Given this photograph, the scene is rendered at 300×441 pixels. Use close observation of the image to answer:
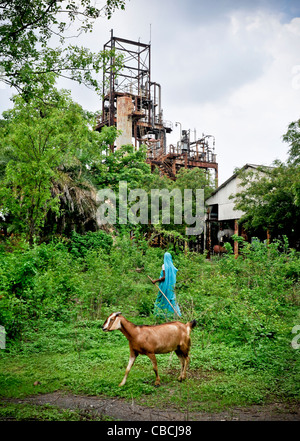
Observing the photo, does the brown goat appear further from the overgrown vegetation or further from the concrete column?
the concrete column

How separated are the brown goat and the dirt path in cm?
39

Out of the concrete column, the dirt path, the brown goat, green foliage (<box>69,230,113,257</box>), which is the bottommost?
the dirt path

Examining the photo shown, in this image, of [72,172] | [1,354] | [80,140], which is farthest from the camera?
[72,172]

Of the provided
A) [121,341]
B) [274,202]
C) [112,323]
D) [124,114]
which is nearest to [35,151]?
[121,341]

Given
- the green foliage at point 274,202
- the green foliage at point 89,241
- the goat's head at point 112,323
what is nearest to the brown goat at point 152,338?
the goat's head at point 112,323

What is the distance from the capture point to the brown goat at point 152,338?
13.4ft

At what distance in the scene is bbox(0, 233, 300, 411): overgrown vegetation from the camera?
4.35 meters

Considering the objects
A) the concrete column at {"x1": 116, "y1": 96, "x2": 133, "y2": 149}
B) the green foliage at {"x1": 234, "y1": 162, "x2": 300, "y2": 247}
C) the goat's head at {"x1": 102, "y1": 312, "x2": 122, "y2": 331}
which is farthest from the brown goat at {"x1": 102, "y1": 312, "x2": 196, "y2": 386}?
the concrete column at {"x1": 116, "y1": 96, "x2": 133, "y2": 149}

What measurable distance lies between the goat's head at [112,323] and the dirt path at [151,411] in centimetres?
80
